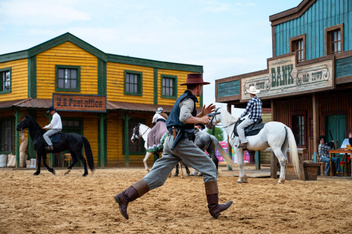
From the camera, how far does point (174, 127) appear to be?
6016 millimetres

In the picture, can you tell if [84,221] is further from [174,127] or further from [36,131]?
[36,131]

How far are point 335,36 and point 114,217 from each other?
1488 centimetres

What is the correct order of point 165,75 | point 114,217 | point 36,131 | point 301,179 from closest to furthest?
point 114,217 < point 301,179 < point 36,131 < point 165,75

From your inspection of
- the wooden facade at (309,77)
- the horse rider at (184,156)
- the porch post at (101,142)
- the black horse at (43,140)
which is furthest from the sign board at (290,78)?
the horse rider at (184,156)

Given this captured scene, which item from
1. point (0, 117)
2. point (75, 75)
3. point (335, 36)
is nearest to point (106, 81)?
point (75, 75)

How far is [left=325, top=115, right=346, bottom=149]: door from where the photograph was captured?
57.7ft

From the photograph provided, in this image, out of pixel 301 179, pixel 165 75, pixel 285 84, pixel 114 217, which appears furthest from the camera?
pixel 165 75

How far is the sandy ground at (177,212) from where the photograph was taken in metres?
5.16

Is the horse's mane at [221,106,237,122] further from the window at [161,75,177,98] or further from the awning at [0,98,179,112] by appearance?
the window at [161,75,177,98]

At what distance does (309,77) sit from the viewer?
52.4ft

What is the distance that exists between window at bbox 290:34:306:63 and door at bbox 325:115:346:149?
3048mm

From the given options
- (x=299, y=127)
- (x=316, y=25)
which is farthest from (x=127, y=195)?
(x=299, y=127)

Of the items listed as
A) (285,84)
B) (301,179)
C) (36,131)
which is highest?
(285,84)

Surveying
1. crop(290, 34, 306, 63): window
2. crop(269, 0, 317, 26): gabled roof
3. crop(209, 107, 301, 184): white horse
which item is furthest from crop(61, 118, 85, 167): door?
crop(209, 107, 301, 184): white horse
